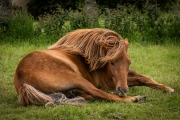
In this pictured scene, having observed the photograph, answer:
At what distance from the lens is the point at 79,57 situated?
7.08 m

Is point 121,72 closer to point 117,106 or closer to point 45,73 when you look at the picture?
point 117,106

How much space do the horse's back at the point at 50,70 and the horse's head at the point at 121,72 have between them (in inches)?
20.1

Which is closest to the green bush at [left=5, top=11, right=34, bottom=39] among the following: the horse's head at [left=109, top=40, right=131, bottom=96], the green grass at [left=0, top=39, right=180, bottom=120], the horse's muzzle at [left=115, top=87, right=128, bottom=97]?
the green grass at [left=0, top=39, right=180, bottom=120]

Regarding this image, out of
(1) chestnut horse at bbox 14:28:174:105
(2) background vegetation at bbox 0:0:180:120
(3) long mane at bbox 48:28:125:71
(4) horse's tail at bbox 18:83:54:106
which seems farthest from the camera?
(3) long mane at bbox 48:28:125:71

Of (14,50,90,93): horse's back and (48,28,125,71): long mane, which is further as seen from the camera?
(48,28,125,71): long mane

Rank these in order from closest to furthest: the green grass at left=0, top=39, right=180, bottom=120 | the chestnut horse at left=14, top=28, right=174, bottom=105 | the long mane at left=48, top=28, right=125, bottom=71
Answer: the green grass at left=0, top=39, right=180, bottom=120 → the chestnut horse at left=14, top=28, right=174, bottom=105 → the long mane at left=48, top=28, right=125, bottom=71

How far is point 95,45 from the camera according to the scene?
694cm

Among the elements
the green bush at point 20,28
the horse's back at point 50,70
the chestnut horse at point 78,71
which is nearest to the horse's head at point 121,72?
the chestnut horse at point 78,71

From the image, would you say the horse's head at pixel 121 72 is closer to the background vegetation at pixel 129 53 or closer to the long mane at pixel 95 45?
the long mane at pixel 95 45

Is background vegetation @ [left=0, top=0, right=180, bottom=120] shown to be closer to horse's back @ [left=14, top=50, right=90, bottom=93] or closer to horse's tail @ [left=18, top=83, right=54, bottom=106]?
horse's tail @ [left=18, top=83, right=54, bottom=106]

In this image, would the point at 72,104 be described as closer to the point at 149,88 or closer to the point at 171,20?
the point at 149,88

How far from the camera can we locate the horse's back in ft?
21.1

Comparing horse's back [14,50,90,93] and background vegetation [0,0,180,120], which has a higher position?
horse's back [14,50,90,93]

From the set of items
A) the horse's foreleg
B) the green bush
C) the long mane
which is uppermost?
the long mane
